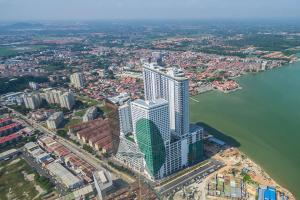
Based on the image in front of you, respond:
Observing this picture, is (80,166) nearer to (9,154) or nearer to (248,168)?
(9,154)

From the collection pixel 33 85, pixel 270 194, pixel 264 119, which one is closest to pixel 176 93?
pixel 270 194

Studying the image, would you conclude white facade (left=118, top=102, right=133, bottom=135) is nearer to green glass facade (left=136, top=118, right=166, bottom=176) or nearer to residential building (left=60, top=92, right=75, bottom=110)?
green glass facade (left=136, top=118, right=166, bottom=176)

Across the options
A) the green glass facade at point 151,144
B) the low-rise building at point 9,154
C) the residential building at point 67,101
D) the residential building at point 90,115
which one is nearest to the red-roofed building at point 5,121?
the residential building at point 67,101

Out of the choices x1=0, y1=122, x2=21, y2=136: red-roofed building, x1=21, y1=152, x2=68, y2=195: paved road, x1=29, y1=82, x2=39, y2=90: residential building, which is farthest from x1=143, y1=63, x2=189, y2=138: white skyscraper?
x1=29, y1=82, x2=39, y2=90: residential building

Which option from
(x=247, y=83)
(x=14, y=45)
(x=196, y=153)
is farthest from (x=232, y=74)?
(x=14, y=45)

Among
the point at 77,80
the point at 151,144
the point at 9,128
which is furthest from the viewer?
the point at 77,80

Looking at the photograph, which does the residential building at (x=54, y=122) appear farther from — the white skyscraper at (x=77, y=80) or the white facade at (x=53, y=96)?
the white skyscraper at (x=77, y=80)
